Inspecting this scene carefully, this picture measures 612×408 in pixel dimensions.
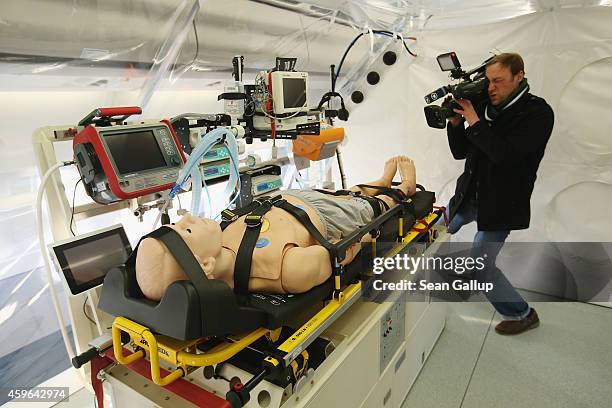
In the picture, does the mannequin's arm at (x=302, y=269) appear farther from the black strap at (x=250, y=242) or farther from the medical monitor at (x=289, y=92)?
the medical monitor at (x=289, y=92)

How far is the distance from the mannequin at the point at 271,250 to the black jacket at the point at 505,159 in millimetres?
861

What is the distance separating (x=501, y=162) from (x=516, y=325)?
3.69 feet

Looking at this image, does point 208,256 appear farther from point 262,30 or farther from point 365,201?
point 262,30

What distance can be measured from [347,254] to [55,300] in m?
1.08

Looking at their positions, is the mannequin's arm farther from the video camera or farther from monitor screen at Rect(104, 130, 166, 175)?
the video camera

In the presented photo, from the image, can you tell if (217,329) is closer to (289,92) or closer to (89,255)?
(89,255)

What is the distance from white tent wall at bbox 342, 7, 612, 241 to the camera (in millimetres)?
2615

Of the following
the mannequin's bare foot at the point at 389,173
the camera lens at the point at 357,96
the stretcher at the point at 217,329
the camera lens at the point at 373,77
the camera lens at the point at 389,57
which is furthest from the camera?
the camera lens at the point at 357,96

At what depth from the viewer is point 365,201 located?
2102 mm

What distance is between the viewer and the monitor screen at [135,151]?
1436 millimetres

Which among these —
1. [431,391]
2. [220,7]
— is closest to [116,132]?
[220,7]

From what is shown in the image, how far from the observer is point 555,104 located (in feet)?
9.08

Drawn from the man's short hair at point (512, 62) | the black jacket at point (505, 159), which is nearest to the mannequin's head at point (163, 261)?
the black jacket at point (505, 159)

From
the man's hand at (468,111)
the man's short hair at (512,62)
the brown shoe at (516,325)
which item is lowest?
the brown shoe at (516,325)
